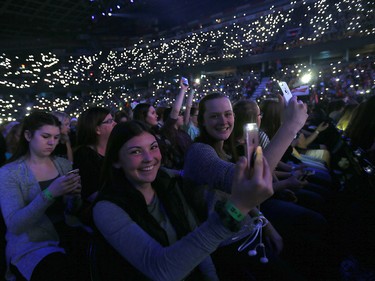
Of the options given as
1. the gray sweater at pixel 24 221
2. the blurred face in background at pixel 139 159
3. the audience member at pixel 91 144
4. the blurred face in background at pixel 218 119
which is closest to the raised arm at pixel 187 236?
the blurred face in background at pixel 139 159

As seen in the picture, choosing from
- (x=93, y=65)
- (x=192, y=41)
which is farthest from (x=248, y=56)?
(x=93, y=65)

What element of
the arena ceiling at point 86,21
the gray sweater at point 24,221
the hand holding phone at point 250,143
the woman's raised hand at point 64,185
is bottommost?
the gray sweater at point 24,221

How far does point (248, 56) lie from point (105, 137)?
28.1m

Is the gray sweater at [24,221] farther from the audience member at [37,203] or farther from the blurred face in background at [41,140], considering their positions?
the blurred face in background at [41,140]

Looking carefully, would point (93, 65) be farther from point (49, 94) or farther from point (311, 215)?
point (311, 215)

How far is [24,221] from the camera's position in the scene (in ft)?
6.36

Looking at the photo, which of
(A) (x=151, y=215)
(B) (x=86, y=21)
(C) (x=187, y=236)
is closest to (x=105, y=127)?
(A) (x=151, y=215)

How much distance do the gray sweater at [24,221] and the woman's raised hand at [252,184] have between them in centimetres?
155

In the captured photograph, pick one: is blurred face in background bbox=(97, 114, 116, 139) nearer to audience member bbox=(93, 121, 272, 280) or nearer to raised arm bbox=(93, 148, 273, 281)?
audience member bbox=(93, 121, 272, 280)

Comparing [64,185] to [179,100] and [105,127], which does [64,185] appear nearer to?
[105,127]

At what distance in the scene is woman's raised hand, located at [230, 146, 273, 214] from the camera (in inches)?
40.4

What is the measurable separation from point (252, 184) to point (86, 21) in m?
44.7

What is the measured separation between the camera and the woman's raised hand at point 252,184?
103 centimetres

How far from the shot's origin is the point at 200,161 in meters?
2.00
